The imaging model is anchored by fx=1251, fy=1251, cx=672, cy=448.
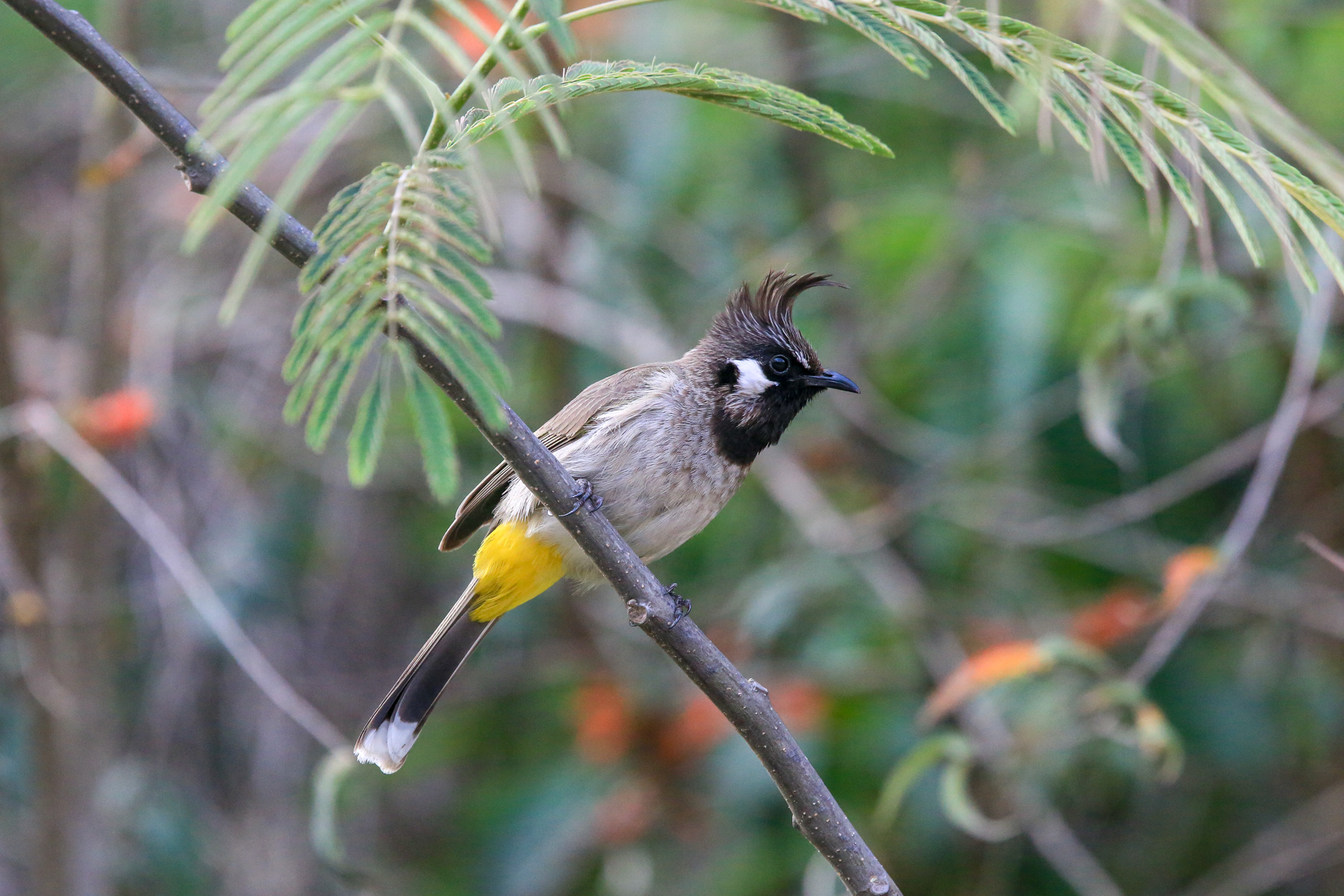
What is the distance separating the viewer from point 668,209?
4.61m

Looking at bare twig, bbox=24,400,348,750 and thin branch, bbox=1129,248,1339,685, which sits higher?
bare twig, bbox=24,400,348,750

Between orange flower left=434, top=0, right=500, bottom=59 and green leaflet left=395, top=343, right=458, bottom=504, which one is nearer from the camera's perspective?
green leaflet left=395, top=343, right=458, bottom=504

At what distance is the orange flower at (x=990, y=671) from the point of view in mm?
2617

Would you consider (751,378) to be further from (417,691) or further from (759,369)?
(417,691)

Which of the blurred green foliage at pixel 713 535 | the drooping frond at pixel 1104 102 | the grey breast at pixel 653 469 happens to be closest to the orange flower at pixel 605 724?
the blurred green foliage at pixel 713 535

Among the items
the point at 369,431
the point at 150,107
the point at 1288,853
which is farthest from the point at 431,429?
the point at 1288,853

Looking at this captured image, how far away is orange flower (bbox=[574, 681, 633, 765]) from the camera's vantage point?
12.8ft

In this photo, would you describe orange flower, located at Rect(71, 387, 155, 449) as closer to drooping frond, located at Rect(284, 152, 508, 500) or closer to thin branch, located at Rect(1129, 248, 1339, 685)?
drooping frond, located at Rect(284, 152, 508, 500)

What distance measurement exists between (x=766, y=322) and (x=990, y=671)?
97cm

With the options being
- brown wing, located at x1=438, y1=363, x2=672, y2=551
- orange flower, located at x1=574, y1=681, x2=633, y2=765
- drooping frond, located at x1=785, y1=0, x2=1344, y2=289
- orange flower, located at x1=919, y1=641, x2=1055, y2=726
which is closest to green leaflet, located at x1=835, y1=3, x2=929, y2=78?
drooping frond, located at x1=785, y1=0, x2=1344, y2=289

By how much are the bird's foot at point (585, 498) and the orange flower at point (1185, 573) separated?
1.28 meters

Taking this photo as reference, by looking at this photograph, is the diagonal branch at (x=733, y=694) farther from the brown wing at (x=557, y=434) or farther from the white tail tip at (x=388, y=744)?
the white tail tip at (x=388, y=744)

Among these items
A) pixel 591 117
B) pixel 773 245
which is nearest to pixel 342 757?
pixel 773 245

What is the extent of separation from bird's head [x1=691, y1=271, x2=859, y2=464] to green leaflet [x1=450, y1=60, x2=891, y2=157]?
1.35 m
